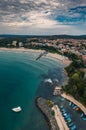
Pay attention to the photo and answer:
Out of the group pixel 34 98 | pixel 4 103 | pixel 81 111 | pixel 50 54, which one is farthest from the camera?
pixel 50 54

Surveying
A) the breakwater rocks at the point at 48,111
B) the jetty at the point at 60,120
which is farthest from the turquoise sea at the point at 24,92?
the jetty at the point at 60,120

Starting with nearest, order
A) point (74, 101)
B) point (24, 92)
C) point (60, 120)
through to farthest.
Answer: point (60, 120) < point (74, 101) < point (24, 92)

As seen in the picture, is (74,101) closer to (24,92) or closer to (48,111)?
(48,111)

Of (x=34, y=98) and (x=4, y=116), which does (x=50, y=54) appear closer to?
(x=34, y=98)

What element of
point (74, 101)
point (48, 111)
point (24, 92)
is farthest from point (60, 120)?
point (24, 92)

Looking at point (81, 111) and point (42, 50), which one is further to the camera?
point (42, 50)

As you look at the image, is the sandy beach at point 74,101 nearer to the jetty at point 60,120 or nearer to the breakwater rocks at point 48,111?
the jetty at point 60,120

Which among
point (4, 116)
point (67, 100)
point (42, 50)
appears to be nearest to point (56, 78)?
point (67, 100)
